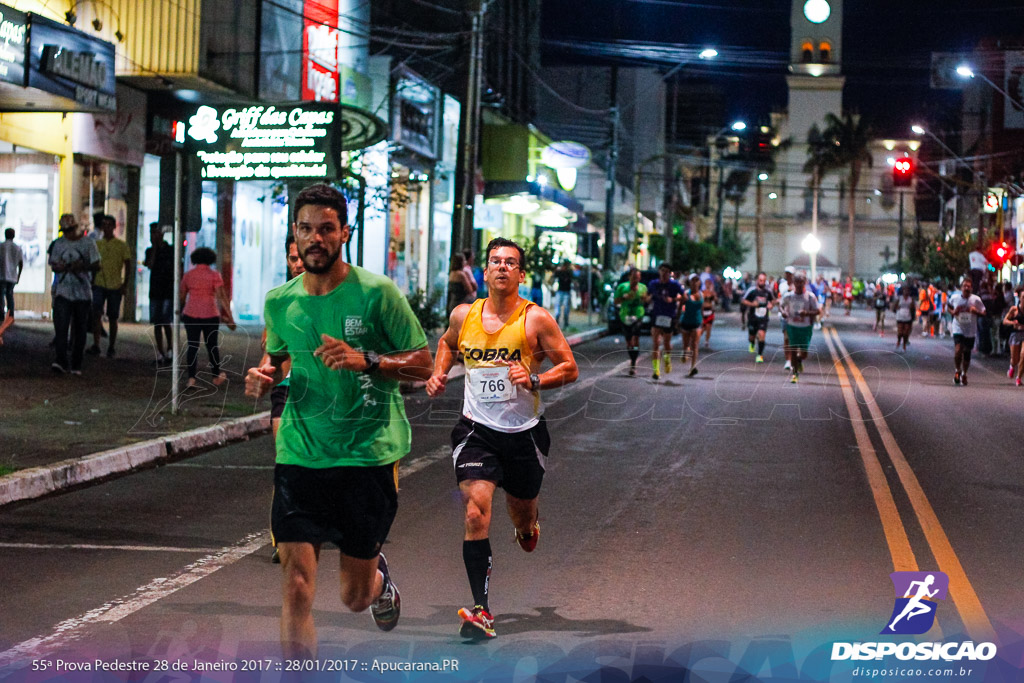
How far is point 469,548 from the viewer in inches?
241

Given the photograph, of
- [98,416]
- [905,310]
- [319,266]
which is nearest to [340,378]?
[319,266]

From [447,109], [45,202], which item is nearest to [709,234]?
[447,109]

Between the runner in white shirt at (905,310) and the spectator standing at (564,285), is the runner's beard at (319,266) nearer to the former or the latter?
the runner in white shirt at (905,310)

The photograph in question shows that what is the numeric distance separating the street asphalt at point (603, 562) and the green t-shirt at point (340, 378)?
0.95 metres

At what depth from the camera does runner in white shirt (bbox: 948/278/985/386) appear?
71.7 feet

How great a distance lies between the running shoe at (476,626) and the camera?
5820mm

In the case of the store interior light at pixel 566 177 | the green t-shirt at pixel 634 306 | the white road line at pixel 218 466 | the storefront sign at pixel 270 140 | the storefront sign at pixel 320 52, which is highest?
the storefront sign at pixel 320 52

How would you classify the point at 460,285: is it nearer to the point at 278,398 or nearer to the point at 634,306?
the point at 634,306

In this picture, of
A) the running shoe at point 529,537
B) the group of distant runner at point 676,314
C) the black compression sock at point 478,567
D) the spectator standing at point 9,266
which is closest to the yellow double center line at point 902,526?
the running shoe at point 529,537

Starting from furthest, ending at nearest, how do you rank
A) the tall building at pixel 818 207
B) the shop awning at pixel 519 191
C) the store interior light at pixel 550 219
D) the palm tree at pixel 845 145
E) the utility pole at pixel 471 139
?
the tall building at pixel 818 207 → the palm tree at pixel 845 145 → the store interior light at pixel 550 219 → the shop awning at pixel 519 191 → the utility pole at pixel 471 139

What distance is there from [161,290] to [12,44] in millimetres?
3883

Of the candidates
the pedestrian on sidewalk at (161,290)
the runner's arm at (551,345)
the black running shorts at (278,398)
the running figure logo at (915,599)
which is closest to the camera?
the running figure logo at (915,599)

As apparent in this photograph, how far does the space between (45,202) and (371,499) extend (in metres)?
20.6

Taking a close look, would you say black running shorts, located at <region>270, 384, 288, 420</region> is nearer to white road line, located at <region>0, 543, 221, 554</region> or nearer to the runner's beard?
white road line, located at <region>0, 543, 221, 554</region>
